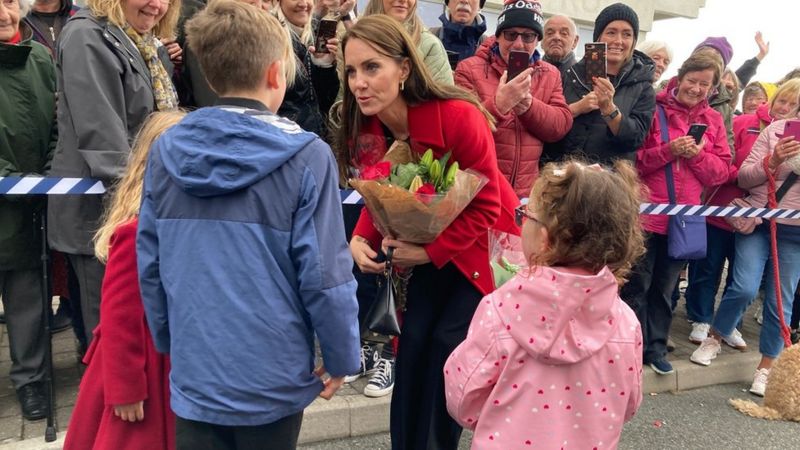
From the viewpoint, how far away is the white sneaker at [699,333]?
550 cm

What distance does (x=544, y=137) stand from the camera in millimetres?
4219

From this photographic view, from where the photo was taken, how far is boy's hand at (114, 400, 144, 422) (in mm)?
2098

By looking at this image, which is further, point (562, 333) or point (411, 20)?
point (411, 20)

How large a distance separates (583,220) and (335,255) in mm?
702

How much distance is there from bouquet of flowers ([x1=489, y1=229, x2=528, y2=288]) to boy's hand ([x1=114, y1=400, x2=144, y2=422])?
126cm

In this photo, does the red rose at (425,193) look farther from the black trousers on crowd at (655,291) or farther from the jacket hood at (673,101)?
the jacket hood at (673,101)

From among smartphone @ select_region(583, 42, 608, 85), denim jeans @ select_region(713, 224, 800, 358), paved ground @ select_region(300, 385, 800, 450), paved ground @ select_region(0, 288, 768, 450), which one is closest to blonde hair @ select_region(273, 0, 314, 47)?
smartphone @ select_region(583, 42, 608, 85)

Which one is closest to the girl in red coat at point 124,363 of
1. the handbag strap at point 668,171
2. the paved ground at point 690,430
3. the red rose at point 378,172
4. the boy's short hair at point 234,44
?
the boy's short hair at point 234,44

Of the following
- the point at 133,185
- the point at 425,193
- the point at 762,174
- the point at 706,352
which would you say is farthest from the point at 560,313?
the point at 762,174

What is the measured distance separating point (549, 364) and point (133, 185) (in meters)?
1.53

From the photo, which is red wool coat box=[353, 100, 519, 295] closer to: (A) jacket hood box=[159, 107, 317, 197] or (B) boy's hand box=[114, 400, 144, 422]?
(A) jacket hood box=[159, 107, 317, 197]

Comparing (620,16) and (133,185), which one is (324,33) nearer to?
(133,185)

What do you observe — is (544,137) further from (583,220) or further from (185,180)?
(185,180)

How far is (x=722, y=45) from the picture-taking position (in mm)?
5266
